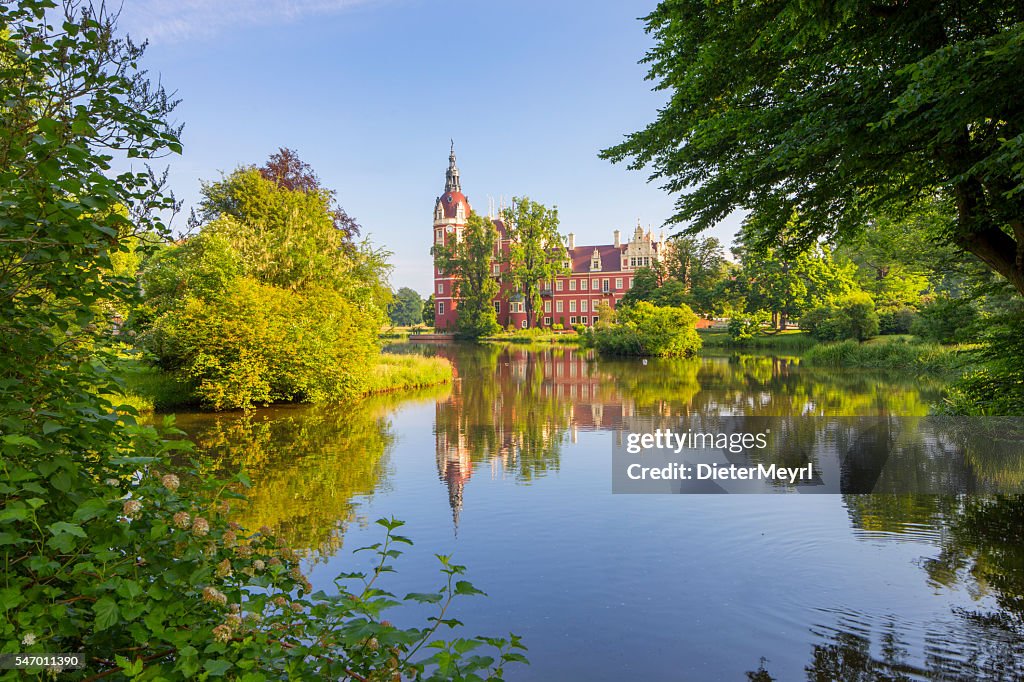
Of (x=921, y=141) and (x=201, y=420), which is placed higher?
(x=921, y=141)

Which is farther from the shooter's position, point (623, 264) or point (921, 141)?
point (623, 264)

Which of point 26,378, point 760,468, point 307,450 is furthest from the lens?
point 307,450

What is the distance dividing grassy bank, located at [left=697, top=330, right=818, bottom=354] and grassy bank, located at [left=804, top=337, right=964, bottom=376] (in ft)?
21.4

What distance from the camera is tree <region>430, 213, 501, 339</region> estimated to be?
74.8 metres

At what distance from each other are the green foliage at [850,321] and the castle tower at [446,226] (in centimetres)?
5193

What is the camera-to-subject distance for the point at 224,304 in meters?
17.8

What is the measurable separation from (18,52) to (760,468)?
1196 cm

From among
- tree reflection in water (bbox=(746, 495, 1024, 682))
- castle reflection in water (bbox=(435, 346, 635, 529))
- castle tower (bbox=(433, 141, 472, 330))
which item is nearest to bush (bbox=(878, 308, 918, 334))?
castle reflection in water (bbox=(435, 346, 635, 529))

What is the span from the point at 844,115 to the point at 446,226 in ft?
273

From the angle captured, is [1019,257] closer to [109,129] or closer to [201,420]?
[109,129]

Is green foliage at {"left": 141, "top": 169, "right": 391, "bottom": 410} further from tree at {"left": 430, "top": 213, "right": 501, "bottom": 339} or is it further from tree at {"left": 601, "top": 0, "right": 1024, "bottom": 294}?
tree at {"left": 430, "top": 213, "right": 501, "bottom": 339}

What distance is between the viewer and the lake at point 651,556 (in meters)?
5.24

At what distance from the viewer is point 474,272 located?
3036 inches

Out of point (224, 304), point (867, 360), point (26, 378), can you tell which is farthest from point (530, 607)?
point (867, 360)
